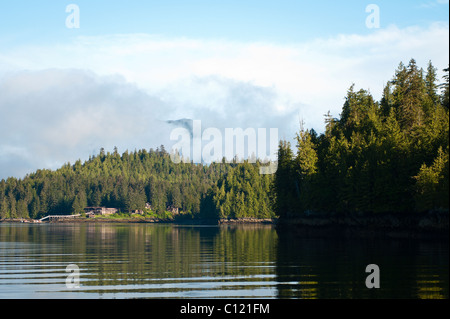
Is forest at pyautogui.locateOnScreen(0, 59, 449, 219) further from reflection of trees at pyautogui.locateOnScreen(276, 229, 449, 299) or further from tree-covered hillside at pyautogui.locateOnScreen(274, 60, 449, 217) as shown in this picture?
reflection of trees at pyautogui.locateOnScreen(276, 229, 449, 299)

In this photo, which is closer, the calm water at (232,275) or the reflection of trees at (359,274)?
the reflection of trees at (359,274)

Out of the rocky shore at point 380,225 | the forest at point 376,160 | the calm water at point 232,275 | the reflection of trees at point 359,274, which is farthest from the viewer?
the forest at point 376,160

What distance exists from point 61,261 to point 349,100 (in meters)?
109

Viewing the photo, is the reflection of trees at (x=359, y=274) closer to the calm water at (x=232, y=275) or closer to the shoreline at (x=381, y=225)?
the calm water at (x=232, y=275)

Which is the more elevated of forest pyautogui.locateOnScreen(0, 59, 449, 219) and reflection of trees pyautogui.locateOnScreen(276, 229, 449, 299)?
forest pyautogui.locateOnScreen(0, 59, 449, 219)

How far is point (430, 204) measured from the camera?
258ft

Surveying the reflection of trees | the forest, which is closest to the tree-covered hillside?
the forest

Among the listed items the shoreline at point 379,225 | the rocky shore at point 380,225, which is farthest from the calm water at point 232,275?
the shoreline at point 379,225

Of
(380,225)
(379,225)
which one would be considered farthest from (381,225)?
(379,225)

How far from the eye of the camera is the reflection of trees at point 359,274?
106 ft

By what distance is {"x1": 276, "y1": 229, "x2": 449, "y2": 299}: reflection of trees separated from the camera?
1270 inches
